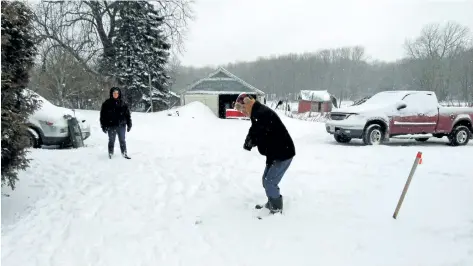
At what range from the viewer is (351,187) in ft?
20.6

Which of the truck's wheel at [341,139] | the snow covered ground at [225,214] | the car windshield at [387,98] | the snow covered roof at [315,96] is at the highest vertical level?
the snow covered roof at [315,96]

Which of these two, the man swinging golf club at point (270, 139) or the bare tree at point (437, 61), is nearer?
→ the man swinging golf club at point (270, 139)

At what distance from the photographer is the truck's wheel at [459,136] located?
12.1m

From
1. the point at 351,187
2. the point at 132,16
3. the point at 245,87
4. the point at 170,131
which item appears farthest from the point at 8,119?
the point at 245,87

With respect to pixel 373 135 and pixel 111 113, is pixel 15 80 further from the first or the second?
pixel 373 135

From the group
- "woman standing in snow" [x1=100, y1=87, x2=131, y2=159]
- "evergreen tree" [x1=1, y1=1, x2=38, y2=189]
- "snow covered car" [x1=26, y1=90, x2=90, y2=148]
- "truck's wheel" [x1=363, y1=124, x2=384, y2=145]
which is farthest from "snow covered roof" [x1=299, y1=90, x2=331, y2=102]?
"evergreen tree" [x1=1, y1=1, x2=38, y2=189]

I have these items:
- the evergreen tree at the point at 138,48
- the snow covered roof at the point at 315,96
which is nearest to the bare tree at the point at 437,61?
Answer: the snow covered roof at the point at 315,96

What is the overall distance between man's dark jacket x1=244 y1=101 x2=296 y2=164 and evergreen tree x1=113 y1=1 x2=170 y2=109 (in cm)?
2823

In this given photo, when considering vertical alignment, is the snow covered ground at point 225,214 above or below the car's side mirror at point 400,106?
below

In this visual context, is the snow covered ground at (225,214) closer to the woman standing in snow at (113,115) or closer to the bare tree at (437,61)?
the woman standing in snow at (113,115)

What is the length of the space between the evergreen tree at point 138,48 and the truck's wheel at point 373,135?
24.1m

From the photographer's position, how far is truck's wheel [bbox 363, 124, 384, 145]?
1134 centimetres

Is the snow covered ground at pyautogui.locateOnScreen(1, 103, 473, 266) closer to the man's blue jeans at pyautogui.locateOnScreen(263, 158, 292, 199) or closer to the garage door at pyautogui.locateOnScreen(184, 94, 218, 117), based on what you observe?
the man's blue jeans at pyautogui.locateOnScreen(263, 158, 292, 199)

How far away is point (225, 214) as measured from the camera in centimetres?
509
